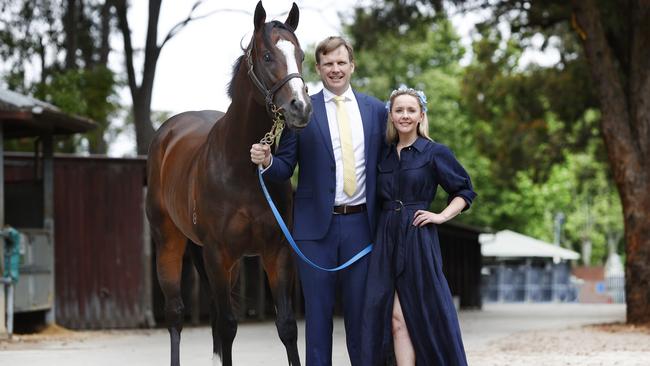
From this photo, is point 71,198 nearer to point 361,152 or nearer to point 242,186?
point 242,186

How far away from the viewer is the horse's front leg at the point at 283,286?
307 inches

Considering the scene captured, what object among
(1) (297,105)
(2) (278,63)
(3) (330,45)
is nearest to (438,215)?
(1) (297,105)

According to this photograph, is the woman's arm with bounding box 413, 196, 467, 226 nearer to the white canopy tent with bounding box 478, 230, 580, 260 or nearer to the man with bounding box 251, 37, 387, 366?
the man with bounding box 251, 37, 387, 366

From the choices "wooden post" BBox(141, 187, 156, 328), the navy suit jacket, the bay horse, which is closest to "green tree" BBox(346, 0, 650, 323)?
"wooden post" BBox(141, 187, 156, 328)

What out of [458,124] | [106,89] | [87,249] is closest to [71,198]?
[87,249]

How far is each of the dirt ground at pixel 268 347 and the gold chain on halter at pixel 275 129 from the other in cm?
444

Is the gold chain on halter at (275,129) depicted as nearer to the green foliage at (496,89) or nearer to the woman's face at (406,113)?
the woman's face at (406,113)

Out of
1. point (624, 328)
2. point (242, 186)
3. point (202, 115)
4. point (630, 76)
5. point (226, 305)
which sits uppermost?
point (630, 76)

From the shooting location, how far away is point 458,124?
1881 inches

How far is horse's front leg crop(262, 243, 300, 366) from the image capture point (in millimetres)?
7789

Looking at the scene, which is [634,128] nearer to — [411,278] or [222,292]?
[222,292]

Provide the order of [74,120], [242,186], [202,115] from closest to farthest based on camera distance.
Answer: [242,186]
[202,115]
[74,120]

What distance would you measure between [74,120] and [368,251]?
445 inches

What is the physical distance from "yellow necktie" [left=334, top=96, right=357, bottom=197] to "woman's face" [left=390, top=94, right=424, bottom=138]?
11.9 inches
